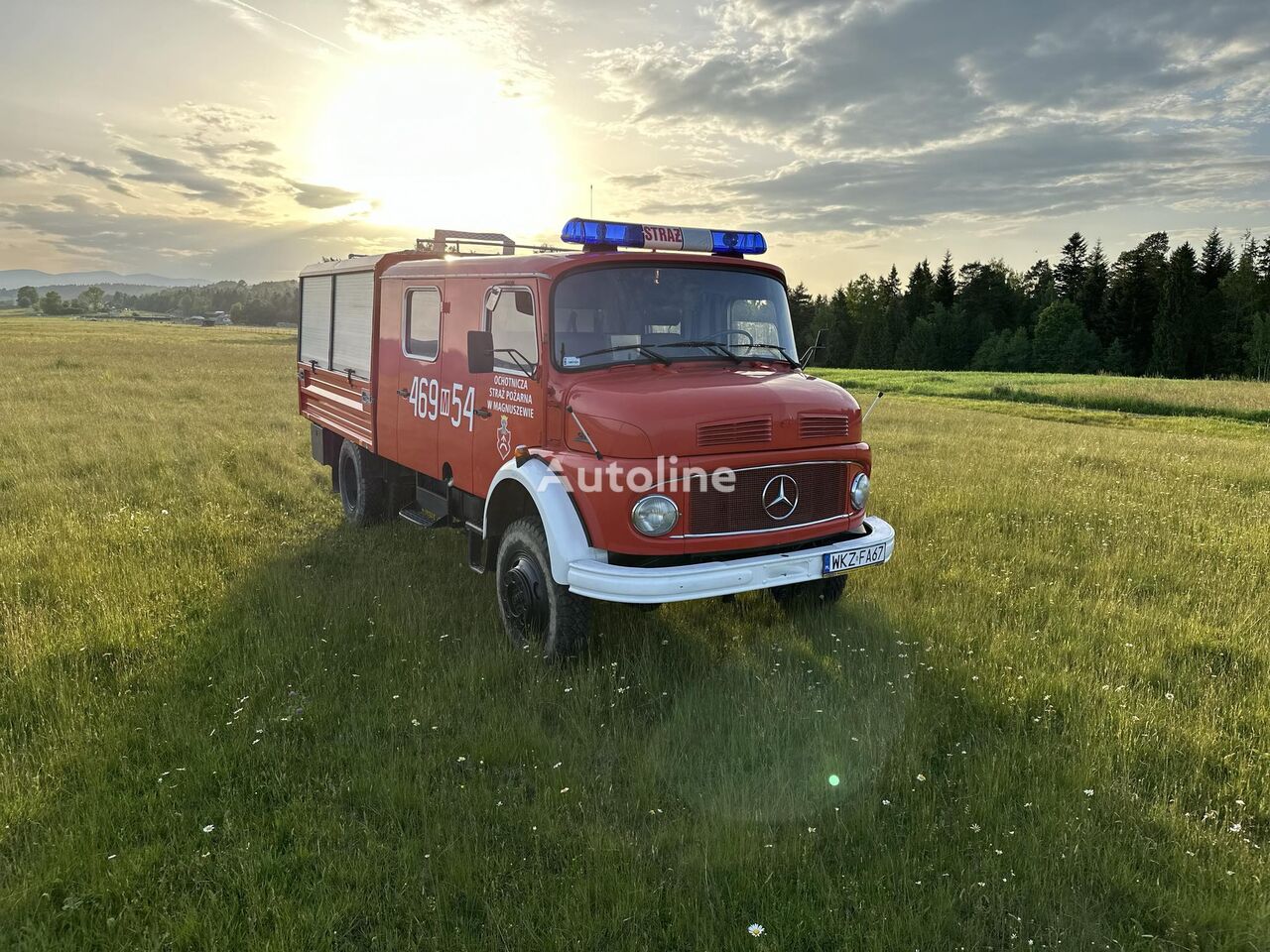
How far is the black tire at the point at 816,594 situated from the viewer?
6.36 meters

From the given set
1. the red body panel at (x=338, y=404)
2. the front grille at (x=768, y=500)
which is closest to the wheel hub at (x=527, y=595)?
the front grille at (x=768, y=500)

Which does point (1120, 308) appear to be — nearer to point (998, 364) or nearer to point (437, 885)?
point (998, 364)

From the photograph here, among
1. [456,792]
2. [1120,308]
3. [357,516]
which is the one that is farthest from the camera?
[1120,308]

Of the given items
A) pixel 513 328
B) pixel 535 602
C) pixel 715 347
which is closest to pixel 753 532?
pixel 715 347

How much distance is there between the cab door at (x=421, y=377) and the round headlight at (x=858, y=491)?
11.4 ft

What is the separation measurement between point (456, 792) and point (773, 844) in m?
1.53

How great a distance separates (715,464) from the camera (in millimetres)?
4820

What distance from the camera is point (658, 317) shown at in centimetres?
564

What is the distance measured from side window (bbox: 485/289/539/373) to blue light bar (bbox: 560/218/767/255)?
574mm

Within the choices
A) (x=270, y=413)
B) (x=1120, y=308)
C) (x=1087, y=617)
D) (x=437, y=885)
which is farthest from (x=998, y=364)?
(x=437, y=885)

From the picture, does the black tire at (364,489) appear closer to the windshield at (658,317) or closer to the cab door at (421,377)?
the cab door at (421,377)

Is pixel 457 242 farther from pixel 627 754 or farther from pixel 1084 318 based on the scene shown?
pixel 1084 318

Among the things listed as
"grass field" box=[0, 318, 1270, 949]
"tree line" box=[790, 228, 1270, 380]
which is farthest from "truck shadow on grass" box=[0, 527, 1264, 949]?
"tree line" box=[790, 228, 1270, 380]

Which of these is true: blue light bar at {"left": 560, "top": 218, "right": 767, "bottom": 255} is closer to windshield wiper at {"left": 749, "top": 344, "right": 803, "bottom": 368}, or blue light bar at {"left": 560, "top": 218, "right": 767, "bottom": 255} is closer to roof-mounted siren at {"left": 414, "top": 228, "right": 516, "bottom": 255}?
windshield wiper at {"left": 749, "top": 344, "right": 803, "bottom": 368}
